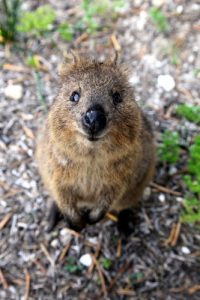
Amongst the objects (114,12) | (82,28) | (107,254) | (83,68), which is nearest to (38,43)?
(82,28)

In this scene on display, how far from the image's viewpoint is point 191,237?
421 centimetres

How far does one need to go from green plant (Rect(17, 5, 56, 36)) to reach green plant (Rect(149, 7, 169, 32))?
99cm

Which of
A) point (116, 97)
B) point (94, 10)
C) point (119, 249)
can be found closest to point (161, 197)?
point (119, 249)

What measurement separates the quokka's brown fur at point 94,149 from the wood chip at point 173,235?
19.9 inches

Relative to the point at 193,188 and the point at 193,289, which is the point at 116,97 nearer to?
the point at 193,188

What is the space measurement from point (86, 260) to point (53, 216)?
46 cm

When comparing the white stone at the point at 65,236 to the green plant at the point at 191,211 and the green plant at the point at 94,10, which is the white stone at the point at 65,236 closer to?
the green plant at the point at 191,211

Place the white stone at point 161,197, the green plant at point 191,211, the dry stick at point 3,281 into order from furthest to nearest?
the white stone at point 161,197
the dry stick at point 3,281
the green plant at point 191,211

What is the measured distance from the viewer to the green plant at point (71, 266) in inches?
159

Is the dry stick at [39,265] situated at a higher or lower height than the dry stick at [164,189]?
lower

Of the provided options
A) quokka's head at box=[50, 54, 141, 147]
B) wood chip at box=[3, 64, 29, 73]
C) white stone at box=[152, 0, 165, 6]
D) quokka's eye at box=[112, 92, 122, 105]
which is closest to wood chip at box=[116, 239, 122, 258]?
quokka's head at box=[50, 54, 141, 147]

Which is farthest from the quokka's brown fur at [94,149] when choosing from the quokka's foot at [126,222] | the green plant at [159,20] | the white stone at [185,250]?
the green plant at [159,20]

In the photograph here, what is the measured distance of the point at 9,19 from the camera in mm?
4801

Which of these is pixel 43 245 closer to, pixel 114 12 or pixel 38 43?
pixel 38 43
